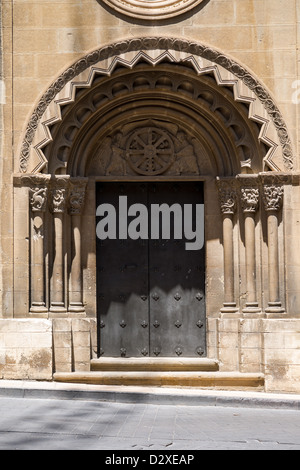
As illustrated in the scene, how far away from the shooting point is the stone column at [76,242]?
1314 centimetres

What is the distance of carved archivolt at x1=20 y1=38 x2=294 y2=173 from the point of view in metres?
12.6

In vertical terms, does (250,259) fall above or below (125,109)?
below

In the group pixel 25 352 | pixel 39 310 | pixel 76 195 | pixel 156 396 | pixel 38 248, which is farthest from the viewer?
pixel 76 195

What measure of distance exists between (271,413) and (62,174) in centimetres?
522

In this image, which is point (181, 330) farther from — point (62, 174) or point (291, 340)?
point (62, 174)

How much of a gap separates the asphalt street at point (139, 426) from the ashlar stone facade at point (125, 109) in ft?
6.48

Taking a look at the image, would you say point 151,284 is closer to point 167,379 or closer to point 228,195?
point 167,379

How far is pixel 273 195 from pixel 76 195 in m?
3.27

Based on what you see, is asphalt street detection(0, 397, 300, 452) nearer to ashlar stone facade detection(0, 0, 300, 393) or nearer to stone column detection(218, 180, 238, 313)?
ashlar stone facade detection(0, 0, 300, 393)

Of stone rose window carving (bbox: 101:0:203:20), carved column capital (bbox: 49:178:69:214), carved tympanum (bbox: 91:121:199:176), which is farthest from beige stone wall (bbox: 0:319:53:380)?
stone rose window carving (bbox: 101:0:203:20)

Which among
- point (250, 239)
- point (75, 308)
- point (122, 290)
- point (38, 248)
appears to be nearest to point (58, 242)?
point (38, 248)

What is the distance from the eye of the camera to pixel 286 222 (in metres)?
12.6

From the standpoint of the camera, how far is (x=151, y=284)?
44.2 ft
